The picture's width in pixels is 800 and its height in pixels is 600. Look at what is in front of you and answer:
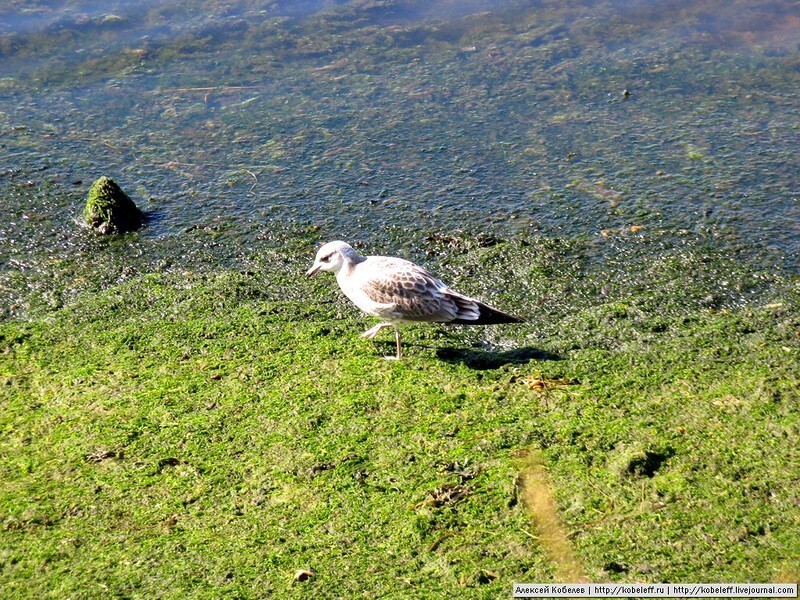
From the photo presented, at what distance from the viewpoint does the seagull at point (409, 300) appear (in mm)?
5773

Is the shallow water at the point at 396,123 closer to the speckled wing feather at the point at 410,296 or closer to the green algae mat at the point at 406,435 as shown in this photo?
the green algae mat at the point at 406,435

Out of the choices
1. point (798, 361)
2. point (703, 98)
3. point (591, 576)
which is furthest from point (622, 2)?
point (591, 576)

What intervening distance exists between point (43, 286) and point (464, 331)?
321 centimetres

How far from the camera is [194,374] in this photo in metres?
5.57

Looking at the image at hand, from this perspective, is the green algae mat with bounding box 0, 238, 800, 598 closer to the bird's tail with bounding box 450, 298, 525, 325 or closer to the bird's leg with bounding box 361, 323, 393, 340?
the bird's leg with bounding box 361, 323, 393, 340

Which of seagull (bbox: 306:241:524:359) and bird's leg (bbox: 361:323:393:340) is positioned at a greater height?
seagull (bbox: 306:241:524:359)

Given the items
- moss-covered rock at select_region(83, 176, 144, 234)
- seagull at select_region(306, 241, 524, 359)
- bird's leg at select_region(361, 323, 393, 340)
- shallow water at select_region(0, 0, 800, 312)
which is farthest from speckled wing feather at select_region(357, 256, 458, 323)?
moss-covered rock at select_region(83, 176, 144, 234)

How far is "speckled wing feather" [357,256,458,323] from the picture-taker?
5.76 m

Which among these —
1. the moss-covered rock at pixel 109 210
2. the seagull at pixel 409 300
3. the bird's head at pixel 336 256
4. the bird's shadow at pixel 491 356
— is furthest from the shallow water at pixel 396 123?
the bird's shadow at pixel 491 356

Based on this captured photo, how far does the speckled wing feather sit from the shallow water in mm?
1397

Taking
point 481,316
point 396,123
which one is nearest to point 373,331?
point 481,316

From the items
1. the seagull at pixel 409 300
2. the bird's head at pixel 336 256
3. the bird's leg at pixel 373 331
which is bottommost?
the bird's leg at pixel 373 331

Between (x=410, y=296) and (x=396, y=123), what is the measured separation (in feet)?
12.1

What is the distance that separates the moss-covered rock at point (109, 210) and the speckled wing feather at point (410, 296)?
255cm
